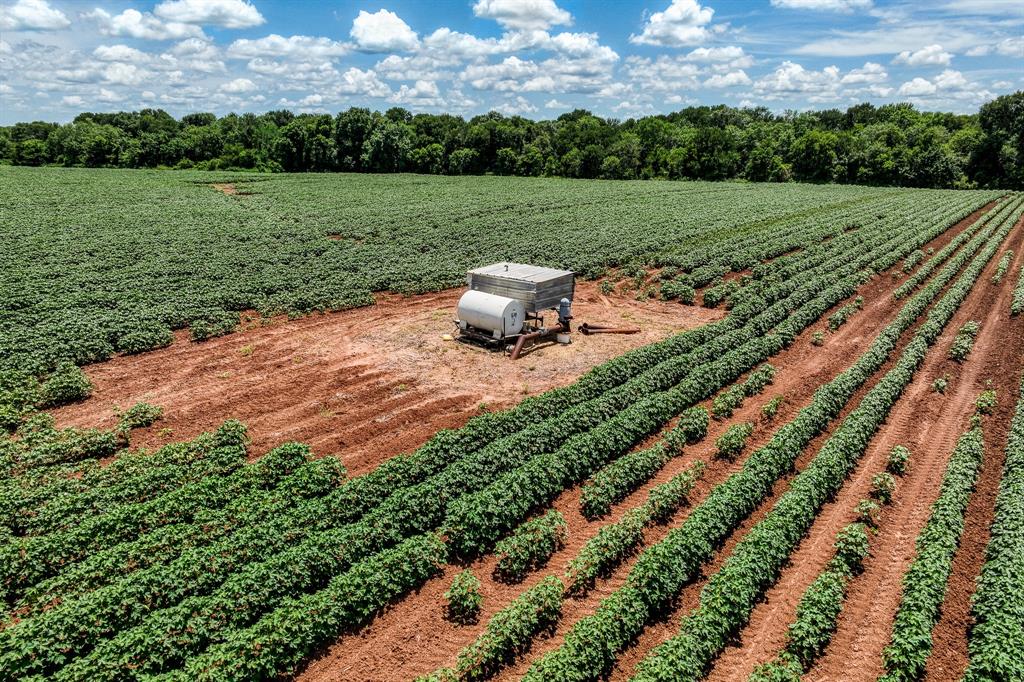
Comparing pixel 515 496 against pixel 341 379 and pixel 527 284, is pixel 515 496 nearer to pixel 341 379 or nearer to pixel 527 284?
pixel 341 379

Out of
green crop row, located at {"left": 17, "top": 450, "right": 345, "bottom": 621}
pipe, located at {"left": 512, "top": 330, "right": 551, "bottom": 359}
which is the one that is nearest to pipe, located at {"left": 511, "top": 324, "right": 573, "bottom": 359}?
pipe, located at {"left": 512, "top": 330, "right": 551, "bottom": 359}

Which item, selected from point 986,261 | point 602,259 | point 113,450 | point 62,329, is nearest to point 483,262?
point 602,259

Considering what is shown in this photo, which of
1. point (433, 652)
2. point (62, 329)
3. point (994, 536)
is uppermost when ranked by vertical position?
point (62, 329)

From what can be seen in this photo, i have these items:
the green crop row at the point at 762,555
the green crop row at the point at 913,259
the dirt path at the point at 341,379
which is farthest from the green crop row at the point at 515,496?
the green crop row at the point at 913,259

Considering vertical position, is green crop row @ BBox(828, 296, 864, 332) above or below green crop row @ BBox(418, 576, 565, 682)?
above

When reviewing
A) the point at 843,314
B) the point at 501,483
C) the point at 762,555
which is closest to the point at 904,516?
the point at 762,555

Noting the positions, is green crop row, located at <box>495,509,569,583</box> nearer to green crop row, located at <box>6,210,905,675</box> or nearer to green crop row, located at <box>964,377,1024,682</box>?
green crop row, located at <box>6,210,905,675</box>

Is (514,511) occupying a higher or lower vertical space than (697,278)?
lower

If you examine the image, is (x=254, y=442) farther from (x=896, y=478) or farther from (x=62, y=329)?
(x=896, y=478)
